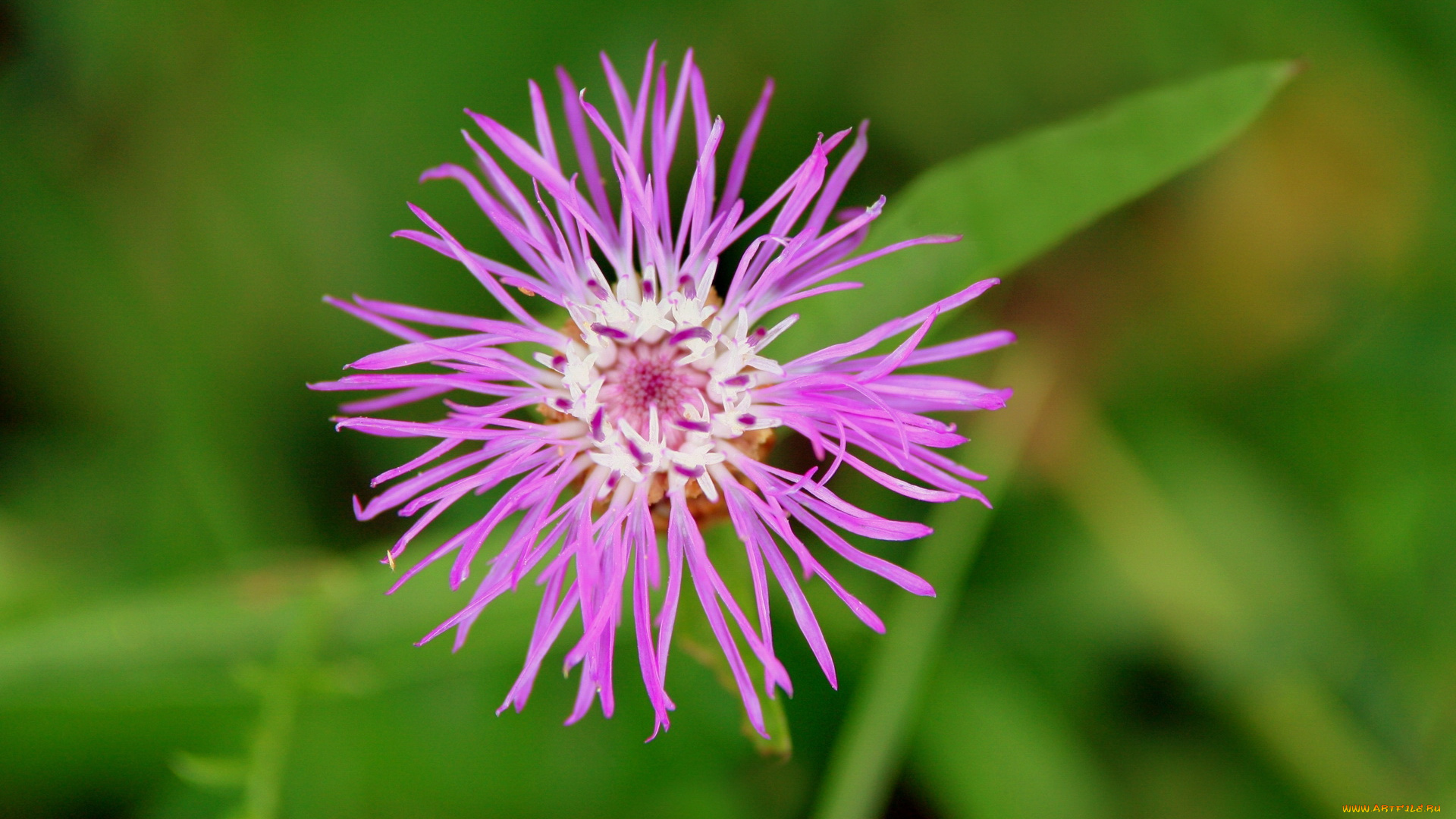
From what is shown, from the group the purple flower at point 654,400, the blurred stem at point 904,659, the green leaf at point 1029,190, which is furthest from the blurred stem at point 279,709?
the green leaf at point 1029,190

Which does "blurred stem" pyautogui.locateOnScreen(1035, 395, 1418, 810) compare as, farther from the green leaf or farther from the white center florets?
the white center florets

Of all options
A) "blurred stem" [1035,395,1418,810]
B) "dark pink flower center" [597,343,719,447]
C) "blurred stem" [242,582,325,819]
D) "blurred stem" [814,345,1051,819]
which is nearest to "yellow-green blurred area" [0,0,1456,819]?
"blurred stem" [1035,395,1418,810]

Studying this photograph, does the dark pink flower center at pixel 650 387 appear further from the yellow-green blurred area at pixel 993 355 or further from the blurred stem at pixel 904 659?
the yellow-green blurred area at pixel 993 355

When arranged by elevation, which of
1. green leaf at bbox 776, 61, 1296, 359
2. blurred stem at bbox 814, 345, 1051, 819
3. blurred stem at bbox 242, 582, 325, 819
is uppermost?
green leaf at bbox 776, 61, 1296, 359

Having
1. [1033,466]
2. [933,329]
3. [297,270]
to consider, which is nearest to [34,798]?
[297,270]

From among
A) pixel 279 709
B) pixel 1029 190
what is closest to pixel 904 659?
pixel 1029 190

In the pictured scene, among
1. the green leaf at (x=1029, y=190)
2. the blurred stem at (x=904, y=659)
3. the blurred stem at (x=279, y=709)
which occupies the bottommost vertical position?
the blurred stem at (x=279, y=709)
